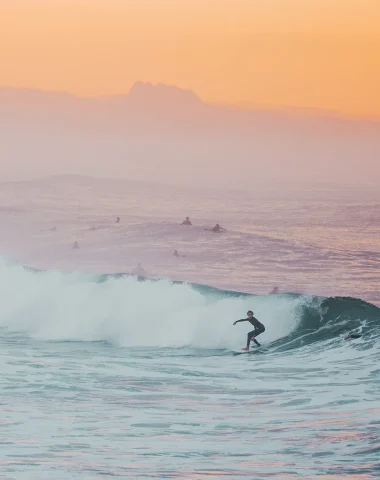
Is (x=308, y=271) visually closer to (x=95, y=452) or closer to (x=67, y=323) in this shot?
(x=67, y=323)

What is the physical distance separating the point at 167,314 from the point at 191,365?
356 inches

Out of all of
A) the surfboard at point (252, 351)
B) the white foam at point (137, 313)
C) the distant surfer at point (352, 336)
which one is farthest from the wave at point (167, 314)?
the surfboard at point (252, 351)

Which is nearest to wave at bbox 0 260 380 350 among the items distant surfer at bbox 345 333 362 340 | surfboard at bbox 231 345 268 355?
distant surfer at bbox 345 333 362 340

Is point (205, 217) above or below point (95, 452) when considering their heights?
above

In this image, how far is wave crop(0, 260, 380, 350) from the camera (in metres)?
32.4

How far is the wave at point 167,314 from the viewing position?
32.4 meters

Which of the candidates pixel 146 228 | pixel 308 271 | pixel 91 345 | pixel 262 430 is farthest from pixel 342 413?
pixel 146 228

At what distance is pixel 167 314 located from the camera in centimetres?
3612

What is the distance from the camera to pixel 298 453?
16.8 metres

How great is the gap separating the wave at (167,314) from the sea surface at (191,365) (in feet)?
0.25

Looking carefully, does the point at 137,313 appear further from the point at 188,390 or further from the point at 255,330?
the point at 188,390

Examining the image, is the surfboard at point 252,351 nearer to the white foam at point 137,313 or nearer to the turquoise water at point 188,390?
the turquoise water at point 188,390

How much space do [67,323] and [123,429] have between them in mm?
18834

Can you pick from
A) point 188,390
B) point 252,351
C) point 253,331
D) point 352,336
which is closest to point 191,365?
point 252,351
